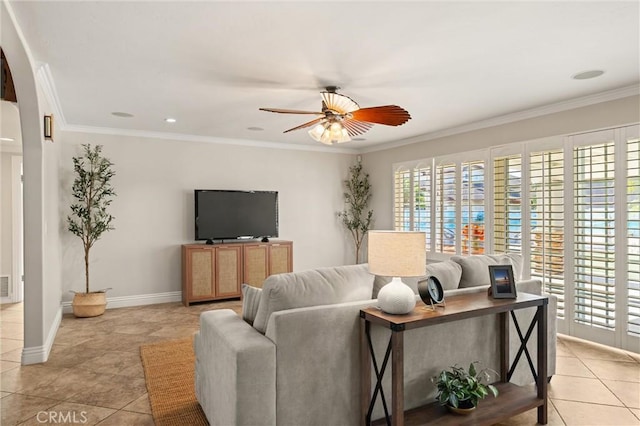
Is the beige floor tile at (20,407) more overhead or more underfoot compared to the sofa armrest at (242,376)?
more underfoot

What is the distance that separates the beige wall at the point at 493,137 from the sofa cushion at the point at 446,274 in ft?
8.06

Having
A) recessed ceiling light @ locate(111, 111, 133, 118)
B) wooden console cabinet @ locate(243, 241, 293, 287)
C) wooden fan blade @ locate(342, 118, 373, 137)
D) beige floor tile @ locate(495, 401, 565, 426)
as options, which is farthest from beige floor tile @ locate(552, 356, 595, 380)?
recessed ceiling light @ locate(111, 111, 133, 118)

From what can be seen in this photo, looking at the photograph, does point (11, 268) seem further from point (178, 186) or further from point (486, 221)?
point (486, 221)

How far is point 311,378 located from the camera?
7.02 ft

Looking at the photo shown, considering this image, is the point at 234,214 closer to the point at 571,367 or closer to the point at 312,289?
the point at 312,289

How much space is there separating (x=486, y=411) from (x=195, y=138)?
205 inches

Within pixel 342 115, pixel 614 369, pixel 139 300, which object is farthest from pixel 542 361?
pixel 139 300

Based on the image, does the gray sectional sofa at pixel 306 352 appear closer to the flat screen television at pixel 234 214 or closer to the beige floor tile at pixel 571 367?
the beige floor tile at pixel 571 367

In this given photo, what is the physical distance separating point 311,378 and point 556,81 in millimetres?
3379

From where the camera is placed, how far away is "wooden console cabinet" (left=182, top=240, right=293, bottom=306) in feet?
18.6

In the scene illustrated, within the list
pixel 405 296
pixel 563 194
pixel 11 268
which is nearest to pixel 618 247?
pixel 563 194

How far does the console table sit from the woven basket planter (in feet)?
13.6

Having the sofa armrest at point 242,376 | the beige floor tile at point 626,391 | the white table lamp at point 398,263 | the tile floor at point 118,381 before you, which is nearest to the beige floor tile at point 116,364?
the tile floor at point 118,381

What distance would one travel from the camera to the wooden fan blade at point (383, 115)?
3369mm
